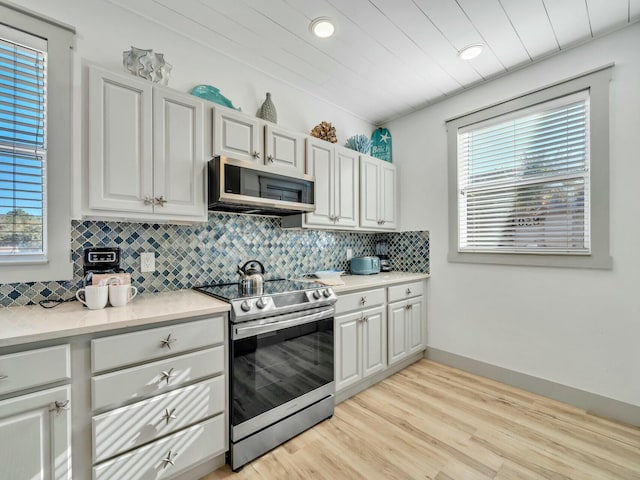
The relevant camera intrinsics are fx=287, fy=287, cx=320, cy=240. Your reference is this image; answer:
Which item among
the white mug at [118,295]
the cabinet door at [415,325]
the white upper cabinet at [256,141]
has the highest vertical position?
the white upper cabinet at [256,141]

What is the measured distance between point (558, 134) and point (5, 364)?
356 cm

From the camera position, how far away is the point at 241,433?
5.27ft

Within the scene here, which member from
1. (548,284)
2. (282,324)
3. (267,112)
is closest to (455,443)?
(282,324)

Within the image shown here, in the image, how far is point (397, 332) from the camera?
8.87 ft

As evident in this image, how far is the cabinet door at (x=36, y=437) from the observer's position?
1.05 m

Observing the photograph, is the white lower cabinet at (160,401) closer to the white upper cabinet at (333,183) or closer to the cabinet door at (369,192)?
the white upper cabinet at (333,183)

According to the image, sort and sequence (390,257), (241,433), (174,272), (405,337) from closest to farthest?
1. (241,433)
2. (174,272)
3. (405,337)
4. (390,257)

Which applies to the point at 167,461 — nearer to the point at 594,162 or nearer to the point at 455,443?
the point at 455,443

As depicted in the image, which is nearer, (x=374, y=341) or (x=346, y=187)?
(x=374, y=341)

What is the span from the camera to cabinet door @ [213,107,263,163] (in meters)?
1.90

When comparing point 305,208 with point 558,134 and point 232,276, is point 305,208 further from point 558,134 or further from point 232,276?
point 558,134

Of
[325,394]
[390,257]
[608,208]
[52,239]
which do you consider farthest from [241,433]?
[608,208]

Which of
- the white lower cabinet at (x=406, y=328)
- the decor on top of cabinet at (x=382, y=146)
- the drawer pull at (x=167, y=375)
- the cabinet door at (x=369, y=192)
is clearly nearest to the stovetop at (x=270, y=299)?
the drawer pull at (x=167, y=375)

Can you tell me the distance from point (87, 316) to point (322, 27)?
2188 millimetres
